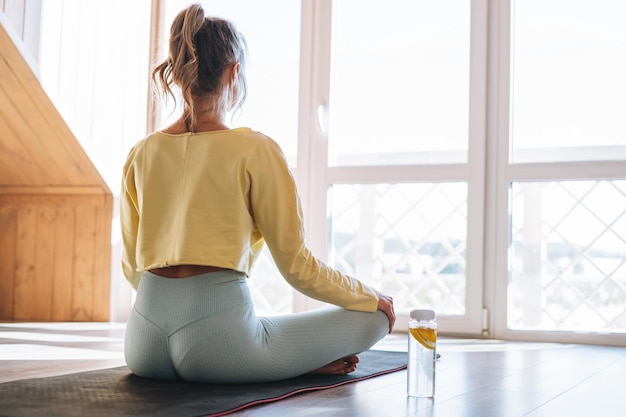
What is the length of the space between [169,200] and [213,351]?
333mm

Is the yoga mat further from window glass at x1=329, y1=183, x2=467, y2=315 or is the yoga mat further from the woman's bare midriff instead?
window glass at x1=329, y1=183, x2=467, y2=315

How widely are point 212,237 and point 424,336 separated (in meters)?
0.48

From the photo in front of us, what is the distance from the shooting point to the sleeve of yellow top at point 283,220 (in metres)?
1.76

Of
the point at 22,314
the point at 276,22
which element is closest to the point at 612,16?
the point at 276,22

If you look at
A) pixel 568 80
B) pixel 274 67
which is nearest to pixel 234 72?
pixel 568 80

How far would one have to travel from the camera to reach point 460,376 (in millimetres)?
2188

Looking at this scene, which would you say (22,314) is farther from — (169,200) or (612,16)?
(612,16)

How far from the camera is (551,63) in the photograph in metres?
3.45

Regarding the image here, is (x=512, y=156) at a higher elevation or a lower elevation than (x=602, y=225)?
higher

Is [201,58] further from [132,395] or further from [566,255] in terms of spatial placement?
[566,255]

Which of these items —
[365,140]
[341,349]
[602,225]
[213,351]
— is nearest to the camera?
[213,351]

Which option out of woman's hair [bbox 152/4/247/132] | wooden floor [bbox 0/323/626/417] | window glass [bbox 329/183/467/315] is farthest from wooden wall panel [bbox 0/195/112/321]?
woman's hair [bbox 152/4/247/132]

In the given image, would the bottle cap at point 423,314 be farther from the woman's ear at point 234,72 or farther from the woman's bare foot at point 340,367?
the woman's ear at point 234,72

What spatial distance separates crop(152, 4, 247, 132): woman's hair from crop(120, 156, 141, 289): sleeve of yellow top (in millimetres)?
204
